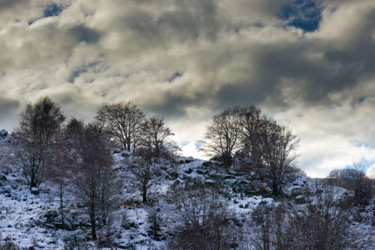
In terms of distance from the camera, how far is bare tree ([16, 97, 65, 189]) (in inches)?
1289

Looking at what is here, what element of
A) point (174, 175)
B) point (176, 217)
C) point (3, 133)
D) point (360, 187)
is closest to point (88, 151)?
point (174, 175)

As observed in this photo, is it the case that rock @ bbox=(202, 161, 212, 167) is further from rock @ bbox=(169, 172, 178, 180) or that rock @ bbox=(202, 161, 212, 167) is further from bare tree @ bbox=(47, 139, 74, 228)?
bare tree @ bbox=(47, 139, 74, 228)

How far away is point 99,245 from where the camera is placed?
20.6 m

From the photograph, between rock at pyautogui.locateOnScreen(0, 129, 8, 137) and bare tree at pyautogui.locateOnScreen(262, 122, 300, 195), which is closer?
bare tree at pyautogui.locateOnScreen(262, 122, 300, 195)

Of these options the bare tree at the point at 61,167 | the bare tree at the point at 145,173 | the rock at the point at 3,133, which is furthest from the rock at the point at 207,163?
the rock at the point at 3,133

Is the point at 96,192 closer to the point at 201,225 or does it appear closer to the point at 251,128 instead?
the point at 201,225

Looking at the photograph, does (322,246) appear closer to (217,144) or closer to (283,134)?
(283,134)

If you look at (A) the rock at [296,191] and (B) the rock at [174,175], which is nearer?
(A) the rock at [296,191]

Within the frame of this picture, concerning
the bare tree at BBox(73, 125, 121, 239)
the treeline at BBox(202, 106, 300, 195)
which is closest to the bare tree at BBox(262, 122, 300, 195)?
the treeline at BBox(202, 106, 300, 195)

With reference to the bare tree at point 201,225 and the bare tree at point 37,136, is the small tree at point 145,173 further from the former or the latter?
the bare tree at point 37,136

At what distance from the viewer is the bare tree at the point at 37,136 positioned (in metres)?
32.8

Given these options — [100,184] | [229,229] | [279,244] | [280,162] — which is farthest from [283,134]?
[100,184]

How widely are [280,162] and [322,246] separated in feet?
62.9

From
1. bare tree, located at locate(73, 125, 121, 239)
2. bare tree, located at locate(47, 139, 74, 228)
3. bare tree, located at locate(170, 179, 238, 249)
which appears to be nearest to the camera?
bare tree, located at locate(170, 179, 238, 249)
